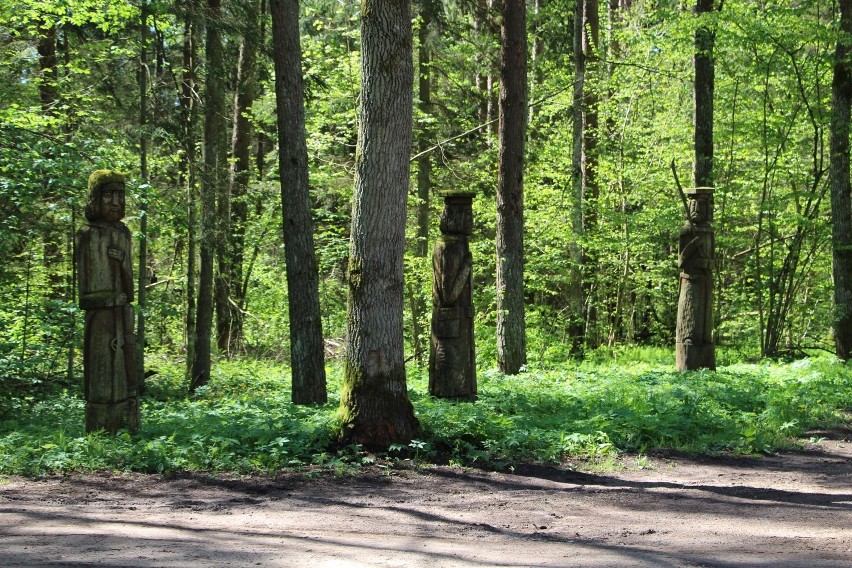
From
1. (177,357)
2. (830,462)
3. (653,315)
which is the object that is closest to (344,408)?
(830,462)

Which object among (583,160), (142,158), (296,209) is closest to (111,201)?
(296,209)

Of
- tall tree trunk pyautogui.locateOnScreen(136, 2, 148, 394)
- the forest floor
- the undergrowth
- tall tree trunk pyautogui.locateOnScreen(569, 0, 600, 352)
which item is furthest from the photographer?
tall tree trunk pyautogui.locateOnScreen(569, 0, 600, 352)

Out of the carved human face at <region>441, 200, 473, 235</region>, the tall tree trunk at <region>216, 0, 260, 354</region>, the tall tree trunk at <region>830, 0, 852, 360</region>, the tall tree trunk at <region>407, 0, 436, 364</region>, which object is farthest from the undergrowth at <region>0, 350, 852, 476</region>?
the tall tree trunk at <region>407, 0, 436, 364</region>

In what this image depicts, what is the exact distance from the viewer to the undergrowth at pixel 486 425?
26.7ft

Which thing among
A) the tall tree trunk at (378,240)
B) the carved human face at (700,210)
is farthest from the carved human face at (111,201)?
the carved human face at (700,210)

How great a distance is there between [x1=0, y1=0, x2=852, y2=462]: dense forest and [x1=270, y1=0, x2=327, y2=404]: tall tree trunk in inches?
1.3

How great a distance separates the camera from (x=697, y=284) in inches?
539

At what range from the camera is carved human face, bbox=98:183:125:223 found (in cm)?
905

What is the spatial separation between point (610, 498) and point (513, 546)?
189 centimetres

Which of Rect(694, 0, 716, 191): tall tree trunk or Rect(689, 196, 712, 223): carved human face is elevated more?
Rect(694, 0, 716, 191): tall tree trunk

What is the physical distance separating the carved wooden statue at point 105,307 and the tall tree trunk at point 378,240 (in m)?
2.80

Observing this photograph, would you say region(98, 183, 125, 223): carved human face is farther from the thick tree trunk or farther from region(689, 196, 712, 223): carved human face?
region(689, 196, 712, 223): carved human face

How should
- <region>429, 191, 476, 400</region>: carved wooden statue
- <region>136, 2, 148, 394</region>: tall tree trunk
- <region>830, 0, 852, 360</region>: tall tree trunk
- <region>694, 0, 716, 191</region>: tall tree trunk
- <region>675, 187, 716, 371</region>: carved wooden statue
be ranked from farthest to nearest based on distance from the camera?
<region>694, 0, 716, 191</region>: tall tree trunk, <region>830, 0, 852, 360</region>: tall tree trunk, <region>136, 2, 148, 394</region>: tall tree trunk, <region>675, 187, 716, 371</region>: carved wooden statue, <region>429, 191, 476, 400</region>: carved wooden statue

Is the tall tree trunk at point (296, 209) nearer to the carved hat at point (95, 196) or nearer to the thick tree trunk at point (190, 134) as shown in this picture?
the carved hat at point (95, 196)
